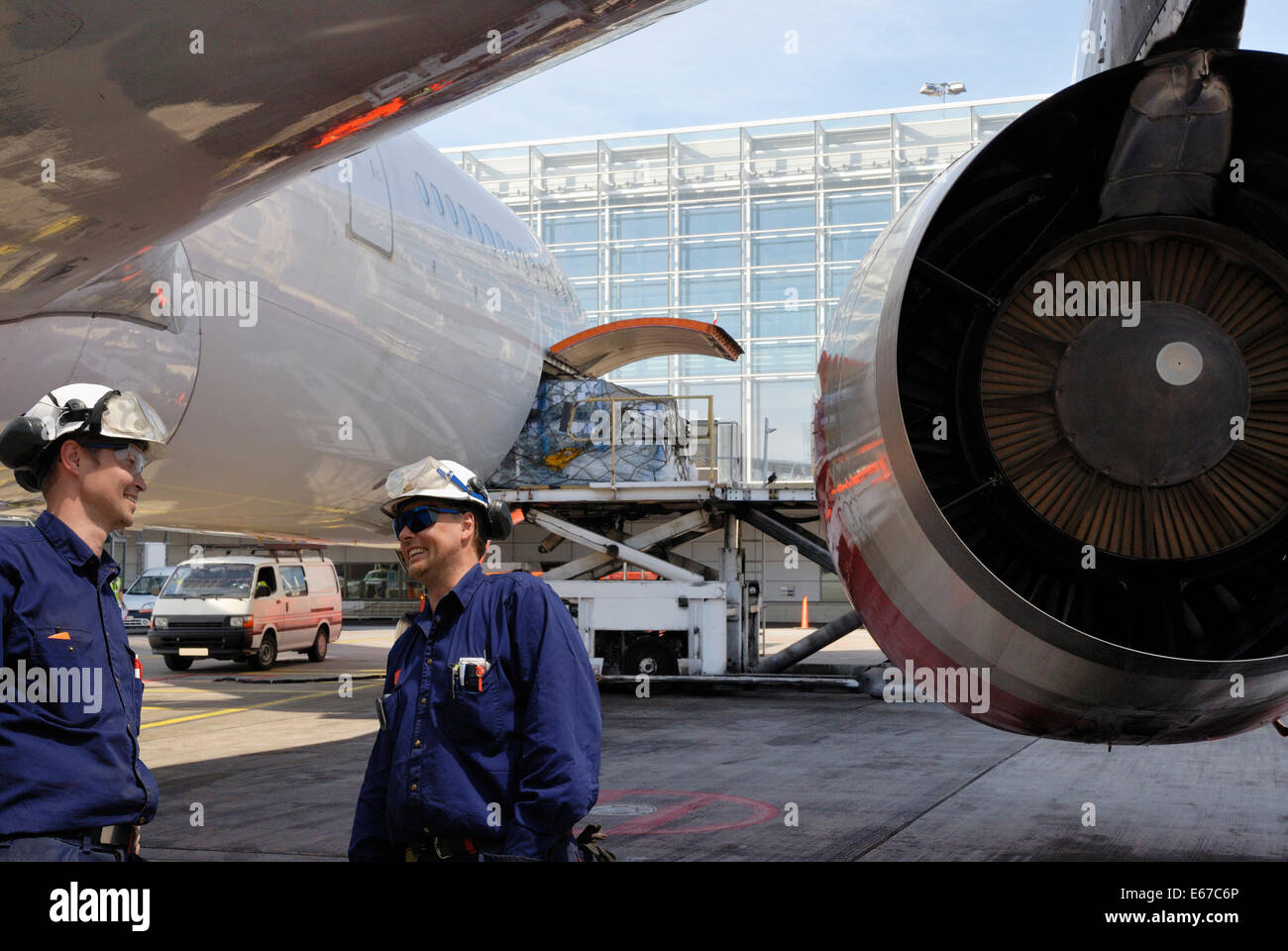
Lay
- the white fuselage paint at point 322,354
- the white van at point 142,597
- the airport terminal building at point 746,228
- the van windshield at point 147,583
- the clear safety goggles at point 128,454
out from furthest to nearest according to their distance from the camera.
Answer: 1. the airport terminal building at point 746,228
2. the van windshield at point 147,583
3. the white van at point 142,597
4. the white fuselage paint at point 322,354
5. the clear safety goggles at point 128,454

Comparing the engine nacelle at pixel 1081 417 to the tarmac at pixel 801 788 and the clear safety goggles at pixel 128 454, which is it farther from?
the clear safety goggles at pixel 128 454

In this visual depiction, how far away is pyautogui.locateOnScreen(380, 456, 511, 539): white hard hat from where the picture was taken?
3.11m

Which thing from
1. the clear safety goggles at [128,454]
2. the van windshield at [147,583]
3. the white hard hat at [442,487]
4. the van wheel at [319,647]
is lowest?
the van wheel at [319,647]

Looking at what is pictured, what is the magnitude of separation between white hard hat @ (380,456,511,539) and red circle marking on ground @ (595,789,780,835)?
381 cm

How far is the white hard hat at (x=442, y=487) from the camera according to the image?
10.2 ft

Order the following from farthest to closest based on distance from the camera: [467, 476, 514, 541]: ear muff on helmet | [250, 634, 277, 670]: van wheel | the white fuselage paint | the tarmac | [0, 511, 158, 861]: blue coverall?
[250, 634, 277, 670]: van wheel → the white fuselage paint → the tarmac → [467, 476, 514, 541]: ear muff on helmet → [0, 511, 158, 861]: blue coverall

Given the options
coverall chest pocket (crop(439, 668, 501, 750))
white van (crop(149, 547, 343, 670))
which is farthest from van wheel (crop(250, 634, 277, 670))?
coverall chest pocket (crop(439, 668, 501, 750))

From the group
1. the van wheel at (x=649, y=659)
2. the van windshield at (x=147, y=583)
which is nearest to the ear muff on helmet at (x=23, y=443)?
the van wheel at (x=649, y=659)

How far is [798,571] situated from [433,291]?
27328 mm

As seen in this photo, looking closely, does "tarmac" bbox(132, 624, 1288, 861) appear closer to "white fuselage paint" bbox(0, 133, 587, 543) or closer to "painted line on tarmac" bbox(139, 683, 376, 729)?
"painted line on tarmac" bbox(139, 683, 376, 729)

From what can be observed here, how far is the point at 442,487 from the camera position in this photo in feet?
10.2

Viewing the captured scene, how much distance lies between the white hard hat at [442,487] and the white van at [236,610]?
17.4 m

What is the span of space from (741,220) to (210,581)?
71.5ft

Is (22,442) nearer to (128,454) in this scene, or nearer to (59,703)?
(128,454)
